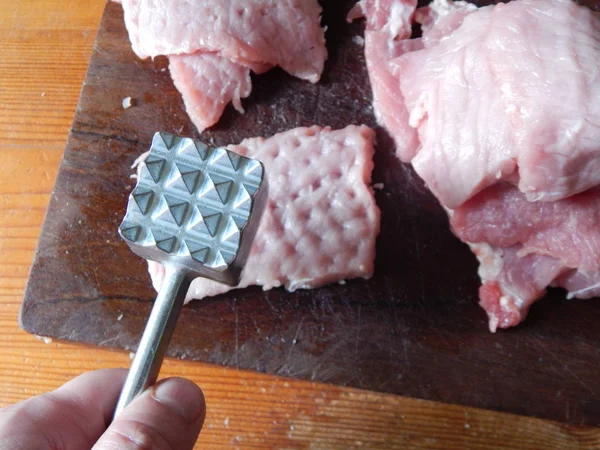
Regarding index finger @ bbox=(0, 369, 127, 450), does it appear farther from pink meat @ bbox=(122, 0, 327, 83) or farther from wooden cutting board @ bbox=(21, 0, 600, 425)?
pink meat @ bbox=(122, 0, 327, 83)

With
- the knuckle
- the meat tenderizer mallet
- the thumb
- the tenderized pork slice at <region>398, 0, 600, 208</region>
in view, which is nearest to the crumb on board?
the tenderized pork slice at <region>398, 0, 600, 208</region>

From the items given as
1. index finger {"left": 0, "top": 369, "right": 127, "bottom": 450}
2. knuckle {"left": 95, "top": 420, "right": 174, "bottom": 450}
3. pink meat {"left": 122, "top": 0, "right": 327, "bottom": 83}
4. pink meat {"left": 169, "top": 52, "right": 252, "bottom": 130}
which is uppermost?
pink meat {"left": 122, "top": 0, "right": 327, "bottom": 83}

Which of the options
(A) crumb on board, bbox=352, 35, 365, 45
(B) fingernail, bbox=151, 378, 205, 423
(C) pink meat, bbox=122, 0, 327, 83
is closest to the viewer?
(B) fingernail, bbox=151, 378, 205, 423

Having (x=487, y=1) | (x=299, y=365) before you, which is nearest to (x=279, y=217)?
(x=299, y=365)

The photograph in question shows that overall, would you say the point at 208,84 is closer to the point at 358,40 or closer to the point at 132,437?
the point at 358,40

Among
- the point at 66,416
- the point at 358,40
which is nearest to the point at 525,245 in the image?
the point at 358,40
